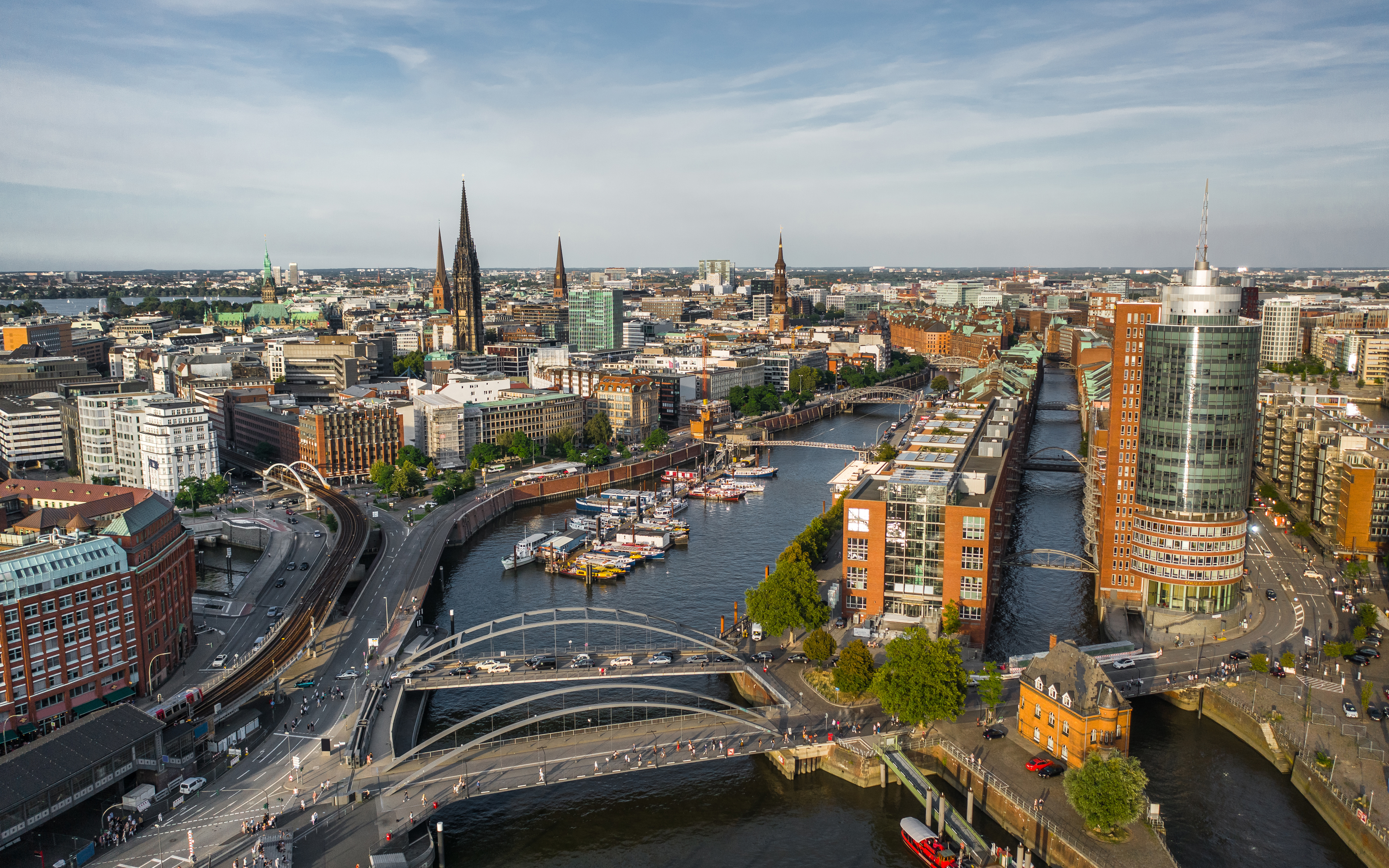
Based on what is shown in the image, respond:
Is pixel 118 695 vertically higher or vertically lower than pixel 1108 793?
lower

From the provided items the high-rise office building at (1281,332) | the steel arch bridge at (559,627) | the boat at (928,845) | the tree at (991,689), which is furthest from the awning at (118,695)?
the high-rise office building at (1281,332)

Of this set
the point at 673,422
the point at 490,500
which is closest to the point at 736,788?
the point at 490,500

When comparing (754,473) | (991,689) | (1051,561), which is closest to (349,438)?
(754,473)

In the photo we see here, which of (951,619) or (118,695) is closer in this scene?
(118,695)

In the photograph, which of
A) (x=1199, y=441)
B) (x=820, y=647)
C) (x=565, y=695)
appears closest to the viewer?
(x=820, y=647)

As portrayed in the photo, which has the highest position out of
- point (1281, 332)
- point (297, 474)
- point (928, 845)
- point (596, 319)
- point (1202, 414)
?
point (596, 319)

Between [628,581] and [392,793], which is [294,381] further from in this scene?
[392,793]

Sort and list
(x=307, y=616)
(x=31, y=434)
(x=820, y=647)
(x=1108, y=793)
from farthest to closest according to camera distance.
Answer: (x=31, y=434), (x=307, y=616), (x=820, y=647), (x=1108, y=793)

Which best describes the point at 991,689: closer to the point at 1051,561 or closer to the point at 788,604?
the point at 788,604

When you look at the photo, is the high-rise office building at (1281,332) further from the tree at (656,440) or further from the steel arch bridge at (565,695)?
the steel arch bridge at (565,695)
